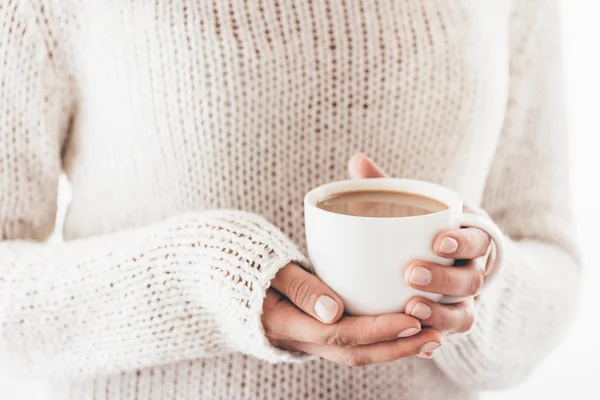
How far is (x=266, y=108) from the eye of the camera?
627 mm

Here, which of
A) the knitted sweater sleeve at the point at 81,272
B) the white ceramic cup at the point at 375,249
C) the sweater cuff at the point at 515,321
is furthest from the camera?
the sweater cuff at the point at 515,321

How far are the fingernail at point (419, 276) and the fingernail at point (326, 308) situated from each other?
0.21 ft

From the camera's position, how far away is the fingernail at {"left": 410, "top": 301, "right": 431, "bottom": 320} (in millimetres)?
455

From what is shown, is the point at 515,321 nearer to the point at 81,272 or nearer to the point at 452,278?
the point at 452,278

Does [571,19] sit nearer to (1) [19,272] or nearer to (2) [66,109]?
(2) [66,109]

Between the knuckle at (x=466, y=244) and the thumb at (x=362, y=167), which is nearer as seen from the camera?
the knuckle at (x=466, y=244)

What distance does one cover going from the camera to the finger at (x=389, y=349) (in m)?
0.47

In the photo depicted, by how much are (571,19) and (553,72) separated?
0.47m

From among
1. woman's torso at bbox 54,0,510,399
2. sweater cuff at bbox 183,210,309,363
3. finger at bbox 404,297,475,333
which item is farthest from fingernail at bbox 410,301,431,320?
woman's torso at bbox 54,0,510,399

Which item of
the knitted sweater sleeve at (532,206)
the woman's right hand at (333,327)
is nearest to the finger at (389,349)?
the woman's right hand at (333,327)

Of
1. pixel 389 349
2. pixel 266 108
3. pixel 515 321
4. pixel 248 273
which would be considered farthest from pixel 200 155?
pixel 515 321

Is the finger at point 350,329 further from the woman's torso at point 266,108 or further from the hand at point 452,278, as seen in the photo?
the woman's torso at point 266,108

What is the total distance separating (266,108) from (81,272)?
0.26 meters

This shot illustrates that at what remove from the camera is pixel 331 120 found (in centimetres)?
65
